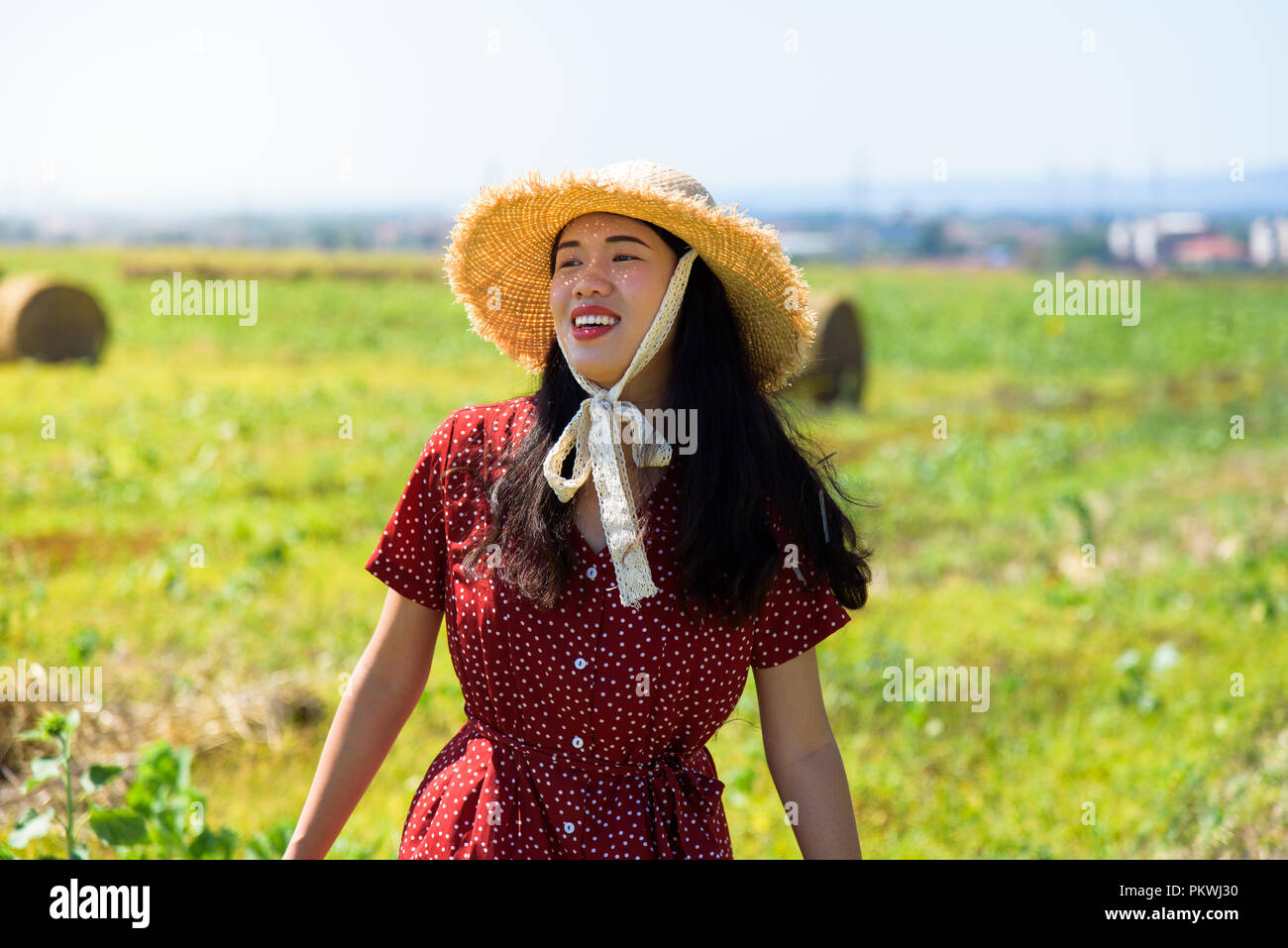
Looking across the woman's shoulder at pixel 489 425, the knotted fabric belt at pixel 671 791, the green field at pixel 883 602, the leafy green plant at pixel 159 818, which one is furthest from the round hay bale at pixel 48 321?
the knotted fabric belt at pixel 671 791

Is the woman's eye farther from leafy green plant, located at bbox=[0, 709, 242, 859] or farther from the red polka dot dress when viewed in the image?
leafy green plant, located at bbox=[0, 709, 242, 859]

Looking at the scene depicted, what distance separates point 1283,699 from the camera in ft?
17.7

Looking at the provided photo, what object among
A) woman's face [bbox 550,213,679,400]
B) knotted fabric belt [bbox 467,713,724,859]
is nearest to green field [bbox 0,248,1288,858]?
woman's face [bbox 550,213,679,400]

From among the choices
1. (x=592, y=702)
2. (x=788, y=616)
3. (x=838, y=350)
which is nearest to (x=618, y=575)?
(x=592, y=702)

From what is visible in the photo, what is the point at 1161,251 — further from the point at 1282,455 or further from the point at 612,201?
the point at 612,201

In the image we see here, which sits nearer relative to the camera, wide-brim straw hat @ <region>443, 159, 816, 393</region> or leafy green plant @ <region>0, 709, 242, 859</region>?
wide-brim straw hat @ <region>443, 159, 816, 393</region>

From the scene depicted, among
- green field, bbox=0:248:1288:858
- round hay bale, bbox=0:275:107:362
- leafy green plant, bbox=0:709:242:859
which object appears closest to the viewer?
leafy green plant, bbox=0:709:242:859

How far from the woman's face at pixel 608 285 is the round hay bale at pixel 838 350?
41.3ft

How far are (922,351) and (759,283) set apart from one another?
71.2 feet

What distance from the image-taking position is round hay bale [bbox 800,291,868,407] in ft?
48.9

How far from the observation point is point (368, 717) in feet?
7.45

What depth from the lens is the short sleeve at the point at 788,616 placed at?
2191 millimetres

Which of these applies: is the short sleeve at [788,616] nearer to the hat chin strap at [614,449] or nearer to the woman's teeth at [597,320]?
the hat chin strap at [614,449]
